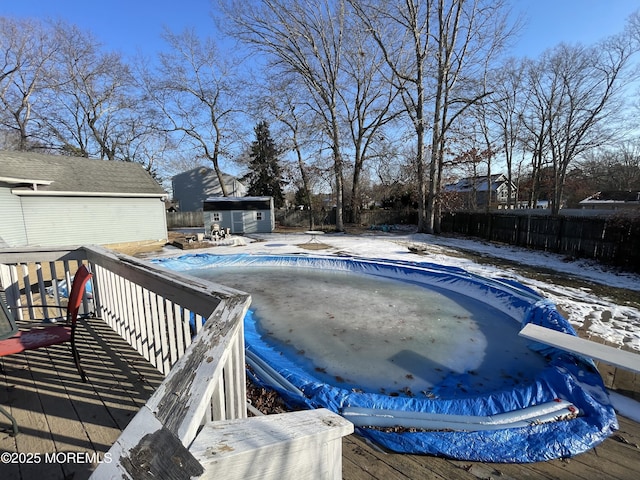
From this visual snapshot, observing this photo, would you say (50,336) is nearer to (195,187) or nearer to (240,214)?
(240,214)

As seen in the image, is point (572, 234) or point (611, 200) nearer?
point (572, 234)

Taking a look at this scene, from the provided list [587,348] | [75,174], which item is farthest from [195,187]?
[587,348]

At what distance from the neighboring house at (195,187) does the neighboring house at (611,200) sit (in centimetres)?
3788

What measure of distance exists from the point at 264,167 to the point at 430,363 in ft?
83.5

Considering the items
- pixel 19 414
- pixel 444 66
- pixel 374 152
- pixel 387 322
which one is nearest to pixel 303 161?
pixel 374 152

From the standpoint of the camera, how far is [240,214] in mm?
19688

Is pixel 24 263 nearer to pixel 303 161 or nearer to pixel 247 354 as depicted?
pixel 247 354

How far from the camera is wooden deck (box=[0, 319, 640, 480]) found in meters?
1.60

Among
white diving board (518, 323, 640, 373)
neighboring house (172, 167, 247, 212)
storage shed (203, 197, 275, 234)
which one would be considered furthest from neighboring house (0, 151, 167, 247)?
neighboring house (172, 167, 247, 212)

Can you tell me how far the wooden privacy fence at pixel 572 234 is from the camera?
8.57m

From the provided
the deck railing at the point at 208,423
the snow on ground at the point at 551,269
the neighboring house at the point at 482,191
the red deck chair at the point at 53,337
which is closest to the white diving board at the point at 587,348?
the snow on ground at the point at 551,269

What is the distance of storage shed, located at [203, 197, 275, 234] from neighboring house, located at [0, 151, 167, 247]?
14.3 feet

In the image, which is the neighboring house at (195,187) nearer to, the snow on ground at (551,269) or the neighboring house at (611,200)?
the snow on ground at (551,269)

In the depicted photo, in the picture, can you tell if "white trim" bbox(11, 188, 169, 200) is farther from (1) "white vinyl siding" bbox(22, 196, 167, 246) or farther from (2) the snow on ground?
(2) the snow on ground
